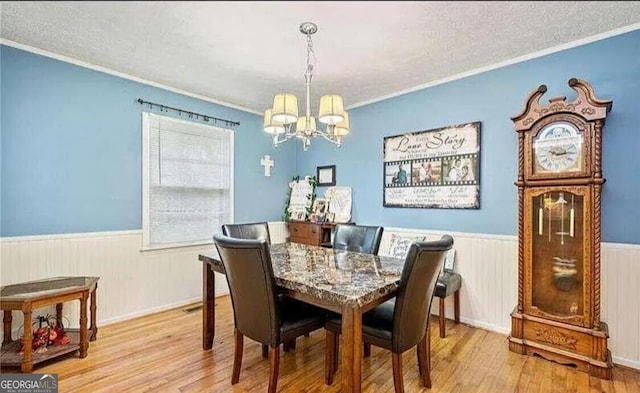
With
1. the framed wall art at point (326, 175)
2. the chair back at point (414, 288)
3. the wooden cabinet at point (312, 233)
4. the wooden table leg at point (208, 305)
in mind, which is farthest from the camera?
the framed wall art at point (326, 175)

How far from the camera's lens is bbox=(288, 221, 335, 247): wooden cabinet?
3889 millimetres

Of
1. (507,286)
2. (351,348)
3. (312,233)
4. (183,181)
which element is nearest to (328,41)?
(351,348)

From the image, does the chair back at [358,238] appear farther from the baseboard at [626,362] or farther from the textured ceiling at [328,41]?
the baseboard at [626,362]

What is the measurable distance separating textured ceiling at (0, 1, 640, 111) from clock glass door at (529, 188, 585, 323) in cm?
118

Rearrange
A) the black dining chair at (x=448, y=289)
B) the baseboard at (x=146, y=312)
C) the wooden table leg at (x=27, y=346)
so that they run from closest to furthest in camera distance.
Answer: the wooden table leg at (x=27, y=346)
the black dining chair at (x=448, y=289)
the baseboard at (x=146, y=312)

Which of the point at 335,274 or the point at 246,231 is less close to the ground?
the point at 246,231

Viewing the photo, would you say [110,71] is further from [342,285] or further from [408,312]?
[408,312]

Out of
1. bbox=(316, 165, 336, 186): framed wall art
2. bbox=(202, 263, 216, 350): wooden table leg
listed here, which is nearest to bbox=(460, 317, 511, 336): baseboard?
bbox=(316, 165, 336, 186): framed wall art

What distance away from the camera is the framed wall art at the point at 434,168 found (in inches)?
117

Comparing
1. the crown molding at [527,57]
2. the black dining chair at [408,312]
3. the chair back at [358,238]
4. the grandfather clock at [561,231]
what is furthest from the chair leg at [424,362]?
the crown molding at [527,57]

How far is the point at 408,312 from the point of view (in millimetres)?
1697

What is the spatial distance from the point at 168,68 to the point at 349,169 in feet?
7.35

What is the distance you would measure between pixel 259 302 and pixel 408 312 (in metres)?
0.81

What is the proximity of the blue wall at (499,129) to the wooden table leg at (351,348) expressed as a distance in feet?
6.49
